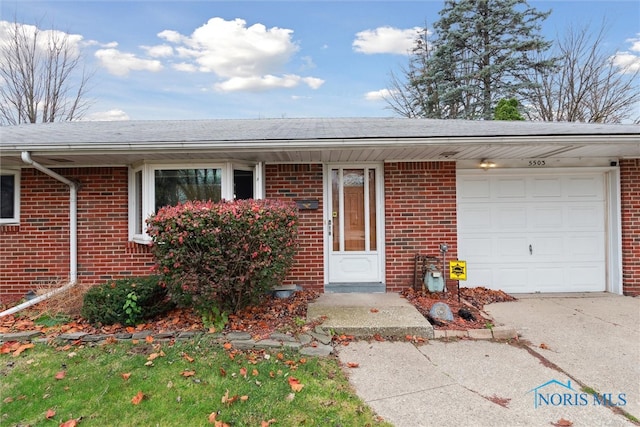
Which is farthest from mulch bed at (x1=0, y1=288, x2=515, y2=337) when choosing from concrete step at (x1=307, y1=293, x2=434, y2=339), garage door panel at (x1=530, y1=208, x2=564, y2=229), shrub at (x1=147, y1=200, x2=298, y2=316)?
garage door panel at (x1=530, y1=208, x2=564, y2=229)

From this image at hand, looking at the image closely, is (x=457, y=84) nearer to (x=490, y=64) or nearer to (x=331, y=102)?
(x=490, y=64)

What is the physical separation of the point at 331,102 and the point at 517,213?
39.5 feet

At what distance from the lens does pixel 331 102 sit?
629 inches

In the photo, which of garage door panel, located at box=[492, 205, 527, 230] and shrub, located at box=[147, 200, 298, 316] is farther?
garage door panel, located at box=[492, 205, 527, 230]

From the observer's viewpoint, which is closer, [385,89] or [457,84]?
[457,84]

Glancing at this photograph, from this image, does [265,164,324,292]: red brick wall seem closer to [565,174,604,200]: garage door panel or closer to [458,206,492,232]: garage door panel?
[458,206,492,232]: garage door panel

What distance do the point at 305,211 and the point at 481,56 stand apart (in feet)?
44.6

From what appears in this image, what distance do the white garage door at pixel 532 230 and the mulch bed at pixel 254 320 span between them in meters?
1.04

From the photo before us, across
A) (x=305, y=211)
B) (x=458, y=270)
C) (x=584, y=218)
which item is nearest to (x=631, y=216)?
(x=584, y=218)

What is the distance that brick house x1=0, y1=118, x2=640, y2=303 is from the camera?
5188 millimetres

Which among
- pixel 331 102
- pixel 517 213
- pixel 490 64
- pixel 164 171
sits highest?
pixel 490 64

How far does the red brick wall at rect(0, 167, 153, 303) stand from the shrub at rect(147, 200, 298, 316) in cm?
203

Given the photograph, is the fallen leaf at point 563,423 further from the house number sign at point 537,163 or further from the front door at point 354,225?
the house number sign at point 537,163

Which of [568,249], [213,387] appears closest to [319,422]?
[213,387]
